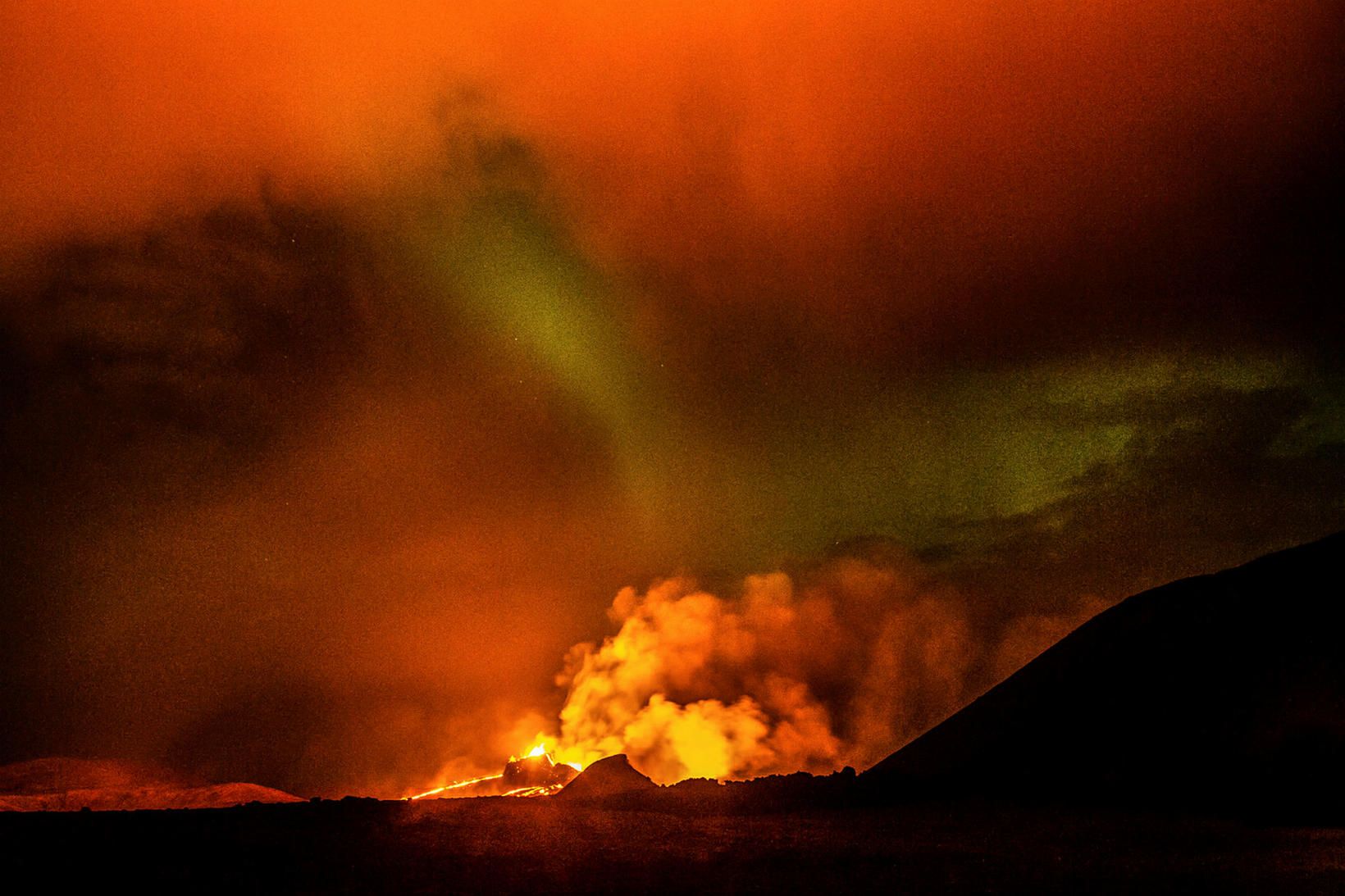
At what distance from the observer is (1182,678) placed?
25953mm

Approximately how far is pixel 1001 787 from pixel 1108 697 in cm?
441

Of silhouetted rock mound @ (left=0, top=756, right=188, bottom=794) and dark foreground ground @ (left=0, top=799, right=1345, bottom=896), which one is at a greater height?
silhouetted rock mound @ (left=0, top=756, right=188, bottom=794)

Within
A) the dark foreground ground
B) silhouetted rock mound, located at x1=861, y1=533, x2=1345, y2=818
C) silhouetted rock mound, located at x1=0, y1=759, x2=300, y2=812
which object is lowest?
the dark foreground ground

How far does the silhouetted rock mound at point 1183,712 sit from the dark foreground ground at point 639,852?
96.1 inches

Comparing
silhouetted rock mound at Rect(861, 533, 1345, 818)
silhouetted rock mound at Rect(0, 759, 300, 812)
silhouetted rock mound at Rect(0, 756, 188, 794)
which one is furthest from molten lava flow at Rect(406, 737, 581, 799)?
silhouetted rock mound at Rect(861, 533, 1345, 818)

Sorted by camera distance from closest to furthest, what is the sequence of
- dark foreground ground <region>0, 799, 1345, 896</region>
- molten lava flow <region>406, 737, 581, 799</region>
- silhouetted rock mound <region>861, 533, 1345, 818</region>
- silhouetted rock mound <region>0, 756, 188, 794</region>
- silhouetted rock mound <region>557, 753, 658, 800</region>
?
1. dark foreground ground <region>0, 799, 1345, 896</region>
2. silhouetted rock mound <region>861, 533, 1345, 818</region>
3. silhouetted rock mound <region>557, 753, 658, 800</region>
4. molten lava flow <region>406, 737, 581, 799</region>
5. silhouetted rock mound <region>0, 756, 188, 794</region>

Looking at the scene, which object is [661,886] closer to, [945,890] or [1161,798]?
[945,890]

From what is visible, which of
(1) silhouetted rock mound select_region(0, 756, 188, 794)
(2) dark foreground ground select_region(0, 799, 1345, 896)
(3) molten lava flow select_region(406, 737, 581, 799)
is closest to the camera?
(2) dark foreground ground select_region(0, 799, 1345, 896)

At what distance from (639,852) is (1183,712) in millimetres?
15248

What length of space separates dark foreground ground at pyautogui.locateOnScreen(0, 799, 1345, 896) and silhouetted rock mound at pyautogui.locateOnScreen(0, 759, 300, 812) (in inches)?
456

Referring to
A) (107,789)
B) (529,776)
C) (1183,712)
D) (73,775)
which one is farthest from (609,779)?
(73,775)

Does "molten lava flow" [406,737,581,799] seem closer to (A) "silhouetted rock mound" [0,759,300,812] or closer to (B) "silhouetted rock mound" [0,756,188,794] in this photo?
(A) "silhouetted rock mound" [0,759,300,812]

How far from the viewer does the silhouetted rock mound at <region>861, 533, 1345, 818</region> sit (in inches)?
846

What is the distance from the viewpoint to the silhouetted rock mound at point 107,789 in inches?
1652
